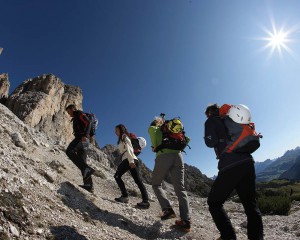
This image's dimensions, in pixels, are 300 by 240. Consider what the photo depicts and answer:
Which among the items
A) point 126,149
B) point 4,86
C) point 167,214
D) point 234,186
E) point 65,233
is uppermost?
point 4,86

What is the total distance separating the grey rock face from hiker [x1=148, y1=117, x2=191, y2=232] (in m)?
50.9

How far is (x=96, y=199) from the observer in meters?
9.02

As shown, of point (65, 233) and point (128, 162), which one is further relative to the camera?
point (128, 162)

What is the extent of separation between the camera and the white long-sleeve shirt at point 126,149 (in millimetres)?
10125

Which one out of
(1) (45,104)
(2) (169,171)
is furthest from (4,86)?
(2) (169,171)

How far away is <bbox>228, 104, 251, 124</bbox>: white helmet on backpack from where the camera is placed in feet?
19.0

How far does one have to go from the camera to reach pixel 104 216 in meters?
Answer: 7.84

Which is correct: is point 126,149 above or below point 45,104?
below

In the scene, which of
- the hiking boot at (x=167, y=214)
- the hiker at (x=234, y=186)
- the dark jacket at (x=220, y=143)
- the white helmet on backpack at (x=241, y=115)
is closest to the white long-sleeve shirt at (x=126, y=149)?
the hiking boot at (x=167, y=214)

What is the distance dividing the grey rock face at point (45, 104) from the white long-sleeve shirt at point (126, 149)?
48.6 m

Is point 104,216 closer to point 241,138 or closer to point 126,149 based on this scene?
point 126,149

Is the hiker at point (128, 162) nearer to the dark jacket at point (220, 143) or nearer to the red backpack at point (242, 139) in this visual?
the dark jacket at point (220, 143)

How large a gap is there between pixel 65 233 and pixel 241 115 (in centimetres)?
423

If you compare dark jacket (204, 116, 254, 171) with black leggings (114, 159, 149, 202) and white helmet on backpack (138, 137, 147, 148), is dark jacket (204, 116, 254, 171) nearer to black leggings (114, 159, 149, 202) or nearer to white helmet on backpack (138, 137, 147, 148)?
black leggings (114, 159, 149, 202)
